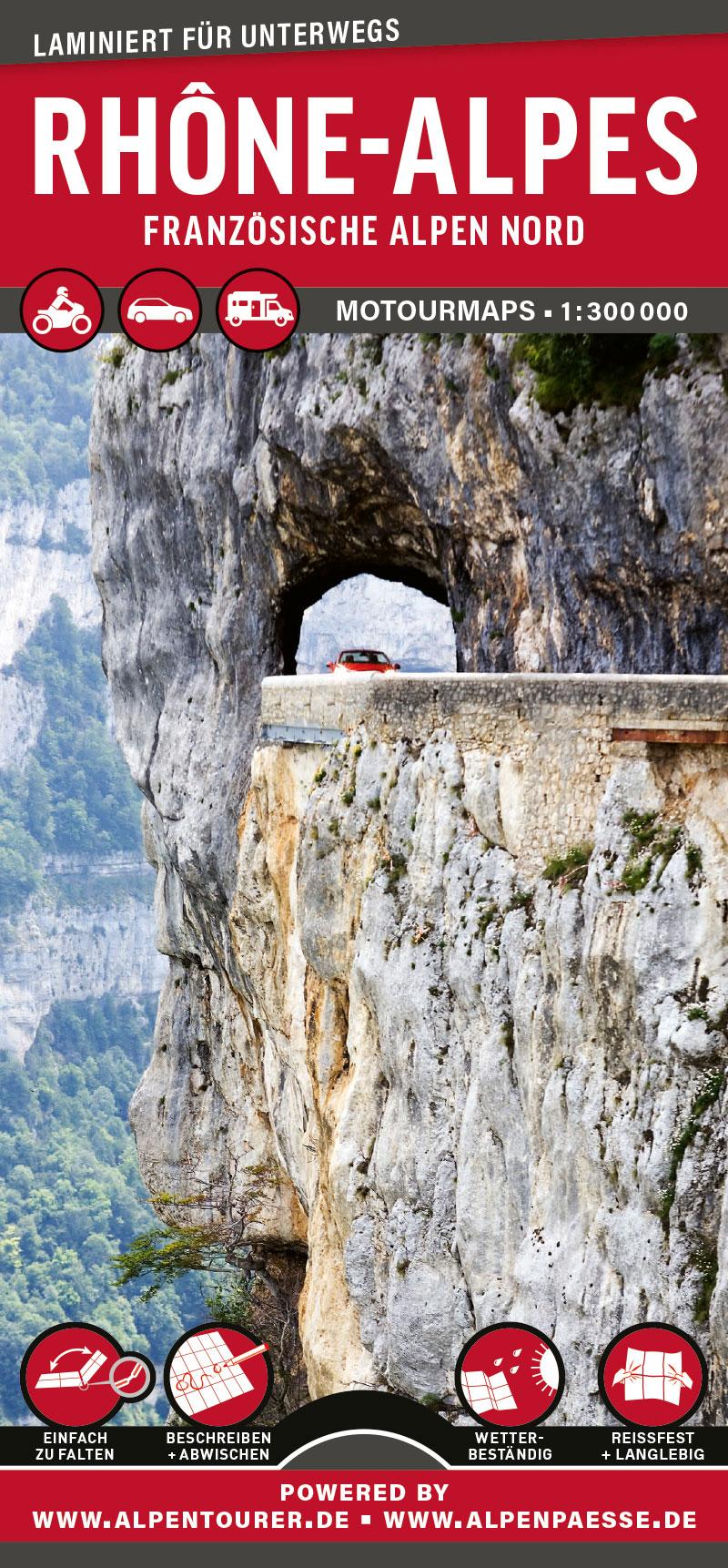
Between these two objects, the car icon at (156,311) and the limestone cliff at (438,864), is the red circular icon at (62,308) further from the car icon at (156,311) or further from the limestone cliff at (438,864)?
the limestone cliff at (438,864)

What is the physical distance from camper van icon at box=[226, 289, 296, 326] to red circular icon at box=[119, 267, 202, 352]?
18.8 inches

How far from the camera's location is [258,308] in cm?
1892

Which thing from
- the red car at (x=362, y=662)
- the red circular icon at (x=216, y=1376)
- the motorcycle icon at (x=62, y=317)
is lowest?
the red circular icon at (x=216, y=1376)

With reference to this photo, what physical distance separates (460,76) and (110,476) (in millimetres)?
19481

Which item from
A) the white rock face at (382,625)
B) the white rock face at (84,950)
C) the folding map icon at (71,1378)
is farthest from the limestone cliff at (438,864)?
the white rock face at (84,950)

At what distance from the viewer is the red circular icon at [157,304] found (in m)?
18.4

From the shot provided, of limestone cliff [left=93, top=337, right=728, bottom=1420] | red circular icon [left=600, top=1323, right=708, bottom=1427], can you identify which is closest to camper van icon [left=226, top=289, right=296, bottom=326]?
limestone cliff [left=93, top=337, right=728, bottom=1420]

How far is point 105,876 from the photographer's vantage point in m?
147

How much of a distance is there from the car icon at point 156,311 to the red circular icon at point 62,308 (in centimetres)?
30

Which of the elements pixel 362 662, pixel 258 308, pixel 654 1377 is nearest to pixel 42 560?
pixel 362 662

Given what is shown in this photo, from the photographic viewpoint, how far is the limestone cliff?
56.5 feet

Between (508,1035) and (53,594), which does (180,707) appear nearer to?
(508,1035)

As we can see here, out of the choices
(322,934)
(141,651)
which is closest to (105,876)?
(141,651)

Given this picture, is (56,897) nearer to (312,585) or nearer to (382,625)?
(382,625)
